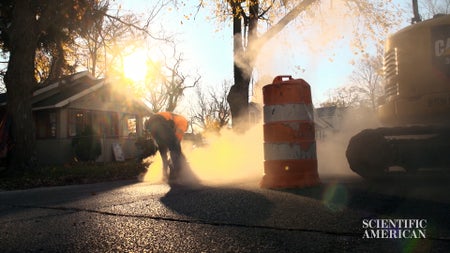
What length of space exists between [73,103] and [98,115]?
2161 mm

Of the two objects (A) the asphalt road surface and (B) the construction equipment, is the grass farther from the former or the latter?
(B) the construction equipment

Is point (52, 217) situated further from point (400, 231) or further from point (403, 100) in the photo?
point (403, 100)

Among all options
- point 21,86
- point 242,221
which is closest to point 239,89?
point 21,86

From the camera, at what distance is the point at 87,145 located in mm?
19656

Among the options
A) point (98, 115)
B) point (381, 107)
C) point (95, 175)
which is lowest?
point (95, 175)

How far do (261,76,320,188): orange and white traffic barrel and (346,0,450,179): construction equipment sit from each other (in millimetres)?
922

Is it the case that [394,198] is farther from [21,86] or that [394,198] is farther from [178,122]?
[21,86]

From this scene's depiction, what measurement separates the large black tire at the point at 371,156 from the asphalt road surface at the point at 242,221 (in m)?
0.71

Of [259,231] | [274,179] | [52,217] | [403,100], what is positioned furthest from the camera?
[403,100]

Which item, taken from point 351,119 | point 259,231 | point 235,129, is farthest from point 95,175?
point 259,231

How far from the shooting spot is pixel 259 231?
2.97 metres

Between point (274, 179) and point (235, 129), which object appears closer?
point (274, 179)

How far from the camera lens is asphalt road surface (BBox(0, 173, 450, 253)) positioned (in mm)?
2637

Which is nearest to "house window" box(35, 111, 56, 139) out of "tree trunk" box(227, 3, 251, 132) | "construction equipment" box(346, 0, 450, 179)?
"tree trunk" box(227, 3, 251, 132)
